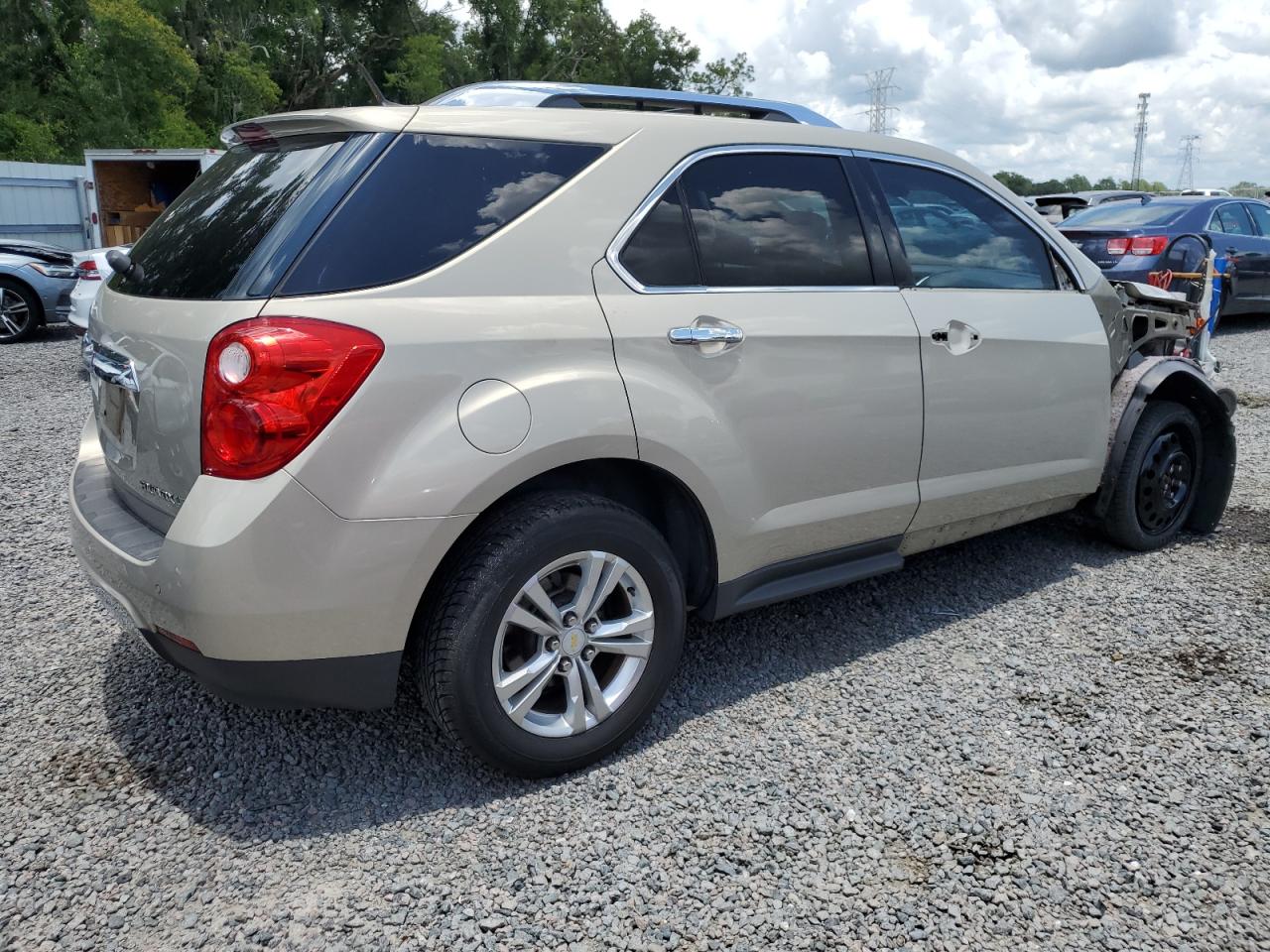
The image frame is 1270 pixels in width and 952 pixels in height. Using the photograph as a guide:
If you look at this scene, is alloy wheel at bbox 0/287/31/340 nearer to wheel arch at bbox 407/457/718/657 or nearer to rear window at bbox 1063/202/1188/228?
wheel arch at bbox 407/457/718/657

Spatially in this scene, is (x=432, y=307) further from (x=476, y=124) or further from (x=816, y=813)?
(x=816, y=813)

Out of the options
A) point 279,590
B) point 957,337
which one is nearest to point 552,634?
point 279,590

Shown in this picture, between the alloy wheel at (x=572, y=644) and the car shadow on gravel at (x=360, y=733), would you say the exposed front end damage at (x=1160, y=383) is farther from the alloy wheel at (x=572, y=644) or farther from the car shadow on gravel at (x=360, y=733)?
the alloy wheel at (x=572, y=644)

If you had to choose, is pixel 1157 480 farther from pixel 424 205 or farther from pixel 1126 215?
pixel 1126 215

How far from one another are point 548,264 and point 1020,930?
1952 mm

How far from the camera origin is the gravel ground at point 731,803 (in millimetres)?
2340

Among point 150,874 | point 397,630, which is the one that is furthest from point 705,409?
point 150,874

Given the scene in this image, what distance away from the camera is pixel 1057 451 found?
13.4 feet

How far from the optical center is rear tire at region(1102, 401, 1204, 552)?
445 cm

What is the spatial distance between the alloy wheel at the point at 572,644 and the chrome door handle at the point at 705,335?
63 centimetres

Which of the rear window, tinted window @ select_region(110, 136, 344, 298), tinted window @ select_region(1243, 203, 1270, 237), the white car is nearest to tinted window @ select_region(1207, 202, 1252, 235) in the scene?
tinted window @ select_region(1243, 203, 1270, 237)

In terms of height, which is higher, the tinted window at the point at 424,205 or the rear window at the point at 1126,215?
the tinted window at the point at 424,205

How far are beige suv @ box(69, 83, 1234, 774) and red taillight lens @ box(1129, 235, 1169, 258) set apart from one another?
804cm

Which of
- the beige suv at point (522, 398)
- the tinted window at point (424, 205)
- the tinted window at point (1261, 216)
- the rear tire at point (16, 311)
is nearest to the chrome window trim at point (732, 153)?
the beige suv at point (522, 398)
